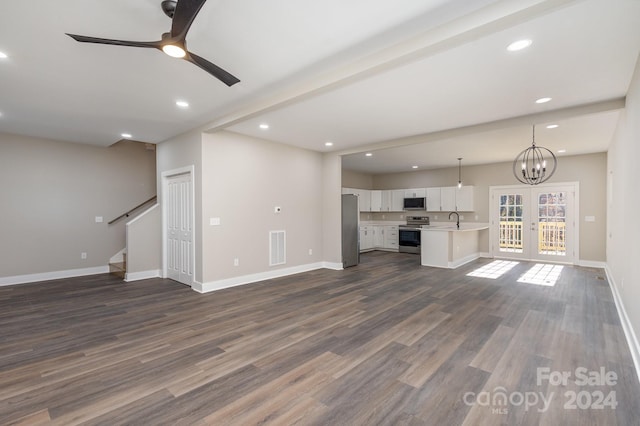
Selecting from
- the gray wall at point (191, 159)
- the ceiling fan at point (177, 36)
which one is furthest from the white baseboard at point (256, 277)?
the ceiling fan at point (177, 36)

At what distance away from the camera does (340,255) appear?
266 inches

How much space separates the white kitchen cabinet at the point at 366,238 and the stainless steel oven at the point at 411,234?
3.12 feet

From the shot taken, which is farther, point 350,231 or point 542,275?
point 350,231

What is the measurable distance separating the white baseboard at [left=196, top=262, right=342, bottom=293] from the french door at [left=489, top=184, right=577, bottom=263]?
16.2 ft

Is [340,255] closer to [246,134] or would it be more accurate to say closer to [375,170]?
[246,134]

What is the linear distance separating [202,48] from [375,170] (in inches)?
306

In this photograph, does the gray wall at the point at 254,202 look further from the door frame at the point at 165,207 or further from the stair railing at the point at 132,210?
the stair railing at the point at 132,210

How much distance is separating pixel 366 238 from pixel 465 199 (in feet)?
10.6

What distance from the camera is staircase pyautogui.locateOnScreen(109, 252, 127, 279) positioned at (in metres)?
6.18

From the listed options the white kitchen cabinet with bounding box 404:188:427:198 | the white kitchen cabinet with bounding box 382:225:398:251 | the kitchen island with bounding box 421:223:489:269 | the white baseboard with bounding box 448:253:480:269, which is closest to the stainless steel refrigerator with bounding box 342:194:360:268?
the kitchen island with bounding box 421:223:489:269

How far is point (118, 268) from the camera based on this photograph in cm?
629

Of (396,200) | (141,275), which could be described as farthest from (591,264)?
(141,275)

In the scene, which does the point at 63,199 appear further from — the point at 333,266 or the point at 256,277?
the point at 333,266

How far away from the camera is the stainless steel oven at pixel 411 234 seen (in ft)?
30.1
